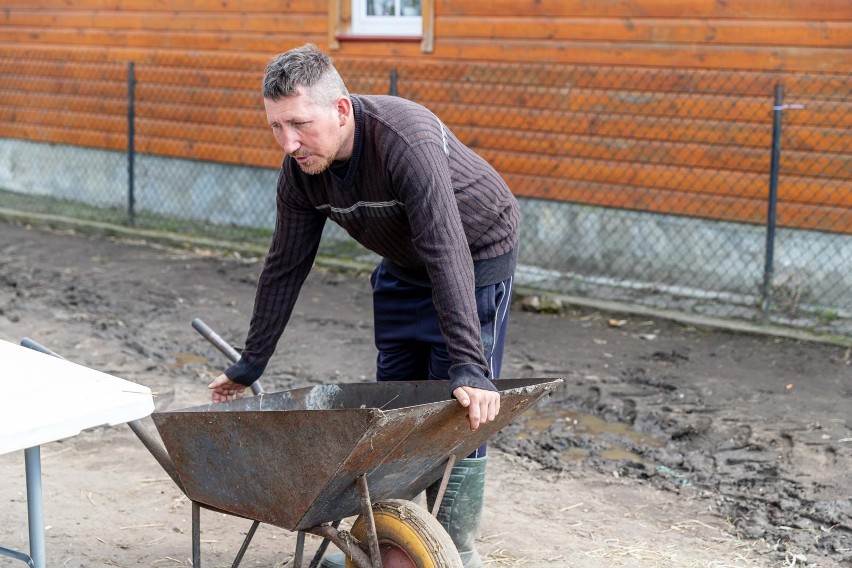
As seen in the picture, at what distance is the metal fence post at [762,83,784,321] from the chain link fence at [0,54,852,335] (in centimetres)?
1

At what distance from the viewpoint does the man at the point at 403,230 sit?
2969 millimetres

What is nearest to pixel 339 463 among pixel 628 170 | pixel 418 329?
pixel 418 329

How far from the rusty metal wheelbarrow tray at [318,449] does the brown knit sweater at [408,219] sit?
0.76 ft

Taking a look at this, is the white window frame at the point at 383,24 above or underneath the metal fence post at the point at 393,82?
above

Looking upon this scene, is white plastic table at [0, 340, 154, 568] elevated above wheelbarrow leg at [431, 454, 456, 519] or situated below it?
above

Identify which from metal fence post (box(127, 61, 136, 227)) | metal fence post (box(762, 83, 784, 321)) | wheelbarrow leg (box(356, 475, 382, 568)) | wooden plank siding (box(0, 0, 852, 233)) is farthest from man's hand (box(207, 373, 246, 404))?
metal fence post (box(127, 61, 136, 227))

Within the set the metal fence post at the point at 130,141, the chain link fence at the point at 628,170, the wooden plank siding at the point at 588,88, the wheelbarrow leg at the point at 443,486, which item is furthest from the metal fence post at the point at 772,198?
the metal fence post at the point at 130,141

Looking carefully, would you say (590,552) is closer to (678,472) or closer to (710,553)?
(710,553)

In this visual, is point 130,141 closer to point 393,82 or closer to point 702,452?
point 393,82

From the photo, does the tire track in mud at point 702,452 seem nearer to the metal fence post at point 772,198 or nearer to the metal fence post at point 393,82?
the metal fence post at point 772,198

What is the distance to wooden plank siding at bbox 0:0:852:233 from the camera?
729 cm

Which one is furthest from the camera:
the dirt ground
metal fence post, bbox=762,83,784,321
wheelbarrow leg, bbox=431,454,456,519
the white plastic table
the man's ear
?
metal fence post, bbox=762,83,784,321

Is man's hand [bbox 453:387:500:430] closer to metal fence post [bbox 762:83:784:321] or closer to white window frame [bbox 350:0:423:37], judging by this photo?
metal fence post [bbox 762:83:784:321]

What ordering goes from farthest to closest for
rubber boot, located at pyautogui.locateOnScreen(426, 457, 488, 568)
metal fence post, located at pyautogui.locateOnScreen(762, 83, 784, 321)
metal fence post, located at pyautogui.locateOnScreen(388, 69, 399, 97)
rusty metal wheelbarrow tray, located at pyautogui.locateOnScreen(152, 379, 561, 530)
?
metal fence post, located at pyautogui.locateOnScreen(388, 69, 399, 97) → metal fence post, located at pyautogui.locateOnScreen(762, 83, 784, 321) → rubber boot, located at pyautogui.locateOnScreen(426, 457, 488, 568) → rusty metal wheelbarrow tray, located at pyautogui.locateOnScreen(152, 379, 561, 530)
